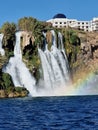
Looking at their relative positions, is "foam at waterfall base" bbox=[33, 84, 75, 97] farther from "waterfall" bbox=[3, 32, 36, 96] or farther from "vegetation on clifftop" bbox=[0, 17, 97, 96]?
"vegetation on clifftop" bbox=[0, 17, 97, 96]

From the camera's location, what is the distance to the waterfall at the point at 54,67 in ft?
407

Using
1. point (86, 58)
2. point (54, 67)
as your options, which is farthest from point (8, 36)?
point (86, 58)

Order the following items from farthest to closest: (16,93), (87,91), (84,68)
A: (84,68) → (87,91) → (16,93)

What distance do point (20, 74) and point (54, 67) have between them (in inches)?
408

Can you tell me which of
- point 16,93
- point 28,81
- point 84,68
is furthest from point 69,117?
point 84,68

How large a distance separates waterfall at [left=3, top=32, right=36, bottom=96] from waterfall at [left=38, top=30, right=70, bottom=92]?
4.75 m

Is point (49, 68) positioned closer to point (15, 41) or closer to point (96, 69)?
point (15, 41)

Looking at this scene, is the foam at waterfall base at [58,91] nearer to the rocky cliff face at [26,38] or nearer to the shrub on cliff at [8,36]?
the rocky cliff face at [26,38]

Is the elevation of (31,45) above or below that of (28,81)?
above

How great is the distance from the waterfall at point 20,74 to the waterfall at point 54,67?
4.75 m

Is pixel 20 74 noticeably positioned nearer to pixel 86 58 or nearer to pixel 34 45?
pixel 34 45

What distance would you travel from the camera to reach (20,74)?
119812 mm

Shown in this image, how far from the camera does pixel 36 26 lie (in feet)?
444

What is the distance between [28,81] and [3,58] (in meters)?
8.70
